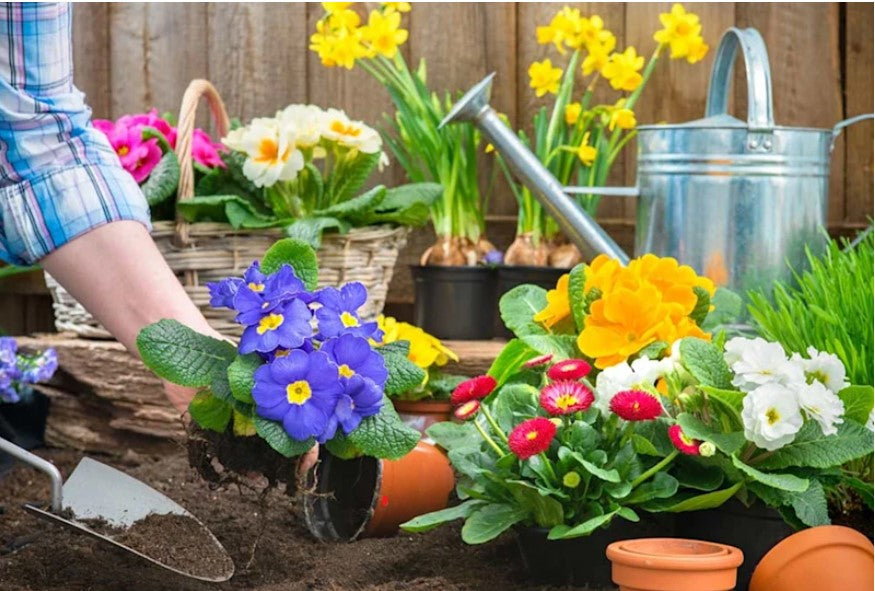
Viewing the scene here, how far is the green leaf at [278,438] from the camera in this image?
1.21 metres

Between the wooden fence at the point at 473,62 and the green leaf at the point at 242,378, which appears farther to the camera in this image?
the wooden fence at the point at 473,62

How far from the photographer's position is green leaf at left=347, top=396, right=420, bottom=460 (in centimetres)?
124

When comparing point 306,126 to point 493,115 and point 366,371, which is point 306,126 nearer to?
point 493,115

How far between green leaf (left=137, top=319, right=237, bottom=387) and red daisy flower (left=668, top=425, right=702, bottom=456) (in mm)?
480

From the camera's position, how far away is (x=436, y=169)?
8.02 feet

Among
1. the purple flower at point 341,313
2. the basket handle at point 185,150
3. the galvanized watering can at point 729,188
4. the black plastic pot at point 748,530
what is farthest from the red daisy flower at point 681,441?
the basket handle at point 185,150

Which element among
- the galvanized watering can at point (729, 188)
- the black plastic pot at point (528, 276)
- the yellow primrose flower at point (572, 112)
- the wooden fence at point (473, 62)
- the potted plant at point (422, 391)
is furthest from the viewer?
the wooden fence at point (473, 62)

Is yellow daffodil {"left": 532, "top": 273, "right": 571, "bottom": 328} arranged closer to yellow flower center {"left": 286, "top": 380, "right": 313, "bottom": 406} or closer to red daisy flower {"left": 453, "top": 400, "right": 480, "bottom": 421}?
red daisy flower {"left": 453, "top": 400, "right": 480, "bottom": 421}

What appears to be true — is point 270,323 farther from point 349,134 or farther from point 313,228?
point 349,134

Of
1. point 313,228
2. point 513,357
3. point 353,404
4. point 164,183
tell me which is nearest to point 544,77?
point 313,228

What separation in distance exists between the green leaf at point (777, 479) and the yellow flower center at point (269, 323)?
499 mm

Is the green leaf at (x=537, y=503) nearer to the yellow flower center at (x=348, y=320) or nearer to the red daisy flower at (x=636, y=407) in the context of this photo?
the red daisy flower at (x=636, y=407)

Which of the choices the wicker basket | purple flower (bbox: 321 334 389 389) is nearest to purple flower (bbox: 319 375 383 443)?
purple flower (bbox: 321 334 389 389)

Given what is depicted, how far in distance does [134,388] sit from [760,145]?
119 centimetres
